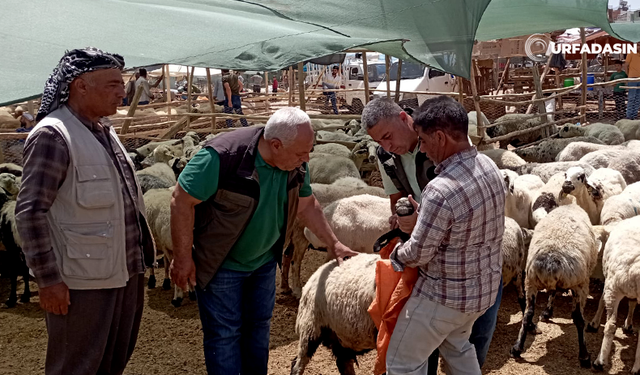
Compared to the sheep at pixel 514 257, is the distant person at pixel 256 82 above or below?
above

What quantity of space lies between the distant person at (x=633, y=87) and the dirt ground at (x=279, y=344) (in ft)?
33.6

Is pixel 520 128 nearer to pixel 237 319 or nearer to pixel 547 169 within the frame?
pixel 547 169

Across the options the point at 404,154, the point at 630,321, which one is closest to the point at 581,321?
the point at 630,321

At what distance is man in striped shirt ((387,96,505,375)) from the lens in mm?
2672

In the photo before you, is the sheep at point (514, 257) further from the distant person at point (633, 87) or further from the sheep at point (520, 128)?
the distant person at point (633, 87)

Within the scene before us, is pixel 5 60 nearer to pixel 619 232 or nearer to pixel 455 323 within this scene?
pixel 455 323

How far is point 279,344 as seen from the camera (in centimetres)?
538

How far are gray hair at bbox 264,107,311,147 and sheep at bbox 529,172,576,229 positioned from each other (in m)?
4.23

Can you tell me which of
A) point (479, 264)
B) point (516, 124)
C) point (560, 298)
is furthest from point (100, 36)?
point (516, 124)

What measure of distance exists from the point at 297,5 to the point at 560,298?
4.27m

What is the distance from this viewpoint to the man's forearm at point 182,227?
3105mm

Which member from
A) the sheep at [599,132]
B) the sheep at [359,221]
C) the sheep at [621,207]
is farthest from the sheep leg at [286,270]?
the sheep at [599,132]

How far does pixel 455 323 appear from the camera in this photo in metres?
2.83

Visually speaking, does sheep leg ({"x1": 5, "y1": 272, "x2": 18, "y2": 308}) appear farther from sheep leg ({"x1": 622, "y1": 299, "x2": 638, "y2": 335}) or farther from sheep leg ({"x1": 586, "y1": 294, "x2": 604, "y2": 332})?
sheep leg ({"x1": 622, "y1": 299, "x2": 638, "y2": 335})
